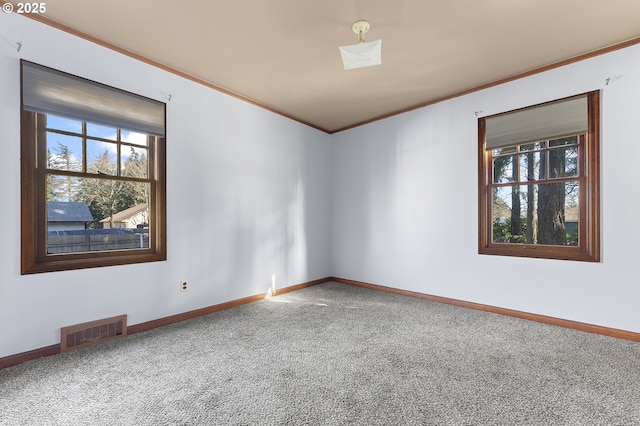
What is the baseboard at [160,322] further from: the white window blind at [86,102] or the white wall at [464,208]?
the white window blind at [86,102]

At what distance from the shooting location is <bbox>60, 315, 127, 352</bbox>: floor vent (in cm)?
239

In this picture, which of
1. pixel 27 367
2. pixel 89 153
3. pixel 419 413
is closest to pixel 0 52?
pixel 89 153

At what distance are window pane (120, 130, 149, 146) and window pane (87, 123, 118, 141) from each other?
0.07m

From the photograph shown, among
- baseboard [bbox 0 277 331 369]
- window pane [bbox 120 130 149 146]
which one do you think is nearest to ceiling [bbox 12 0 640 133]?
window pane [bbox 120 130 149 146]

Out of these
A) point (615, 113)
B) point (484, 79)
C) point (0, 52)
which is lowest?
point (615, 113)

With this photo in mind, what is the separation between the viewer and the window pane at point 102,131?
2664 mm

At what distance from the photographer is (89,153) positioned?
2662 millimetres

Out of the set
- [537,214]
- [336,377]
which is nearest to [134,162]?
[336,377]

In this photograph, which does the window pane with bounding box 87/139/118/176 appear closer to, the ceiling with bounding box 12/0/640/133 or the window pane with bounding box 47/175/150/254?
the window pane with bounding box 47/175/150/254

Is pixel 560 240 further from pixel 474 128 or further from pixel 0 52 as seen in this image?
pixel 0 52

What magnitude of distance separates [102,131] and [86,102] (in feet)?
0.92

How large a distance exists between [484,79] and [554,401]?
3.18 meters

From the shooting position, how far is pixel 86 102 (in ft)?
8.33

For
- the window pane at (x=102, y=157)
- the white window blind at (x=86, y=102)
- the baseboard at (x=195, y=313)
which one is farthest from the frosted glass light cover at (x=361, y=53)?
the baseboard at (x=195, y=313)
